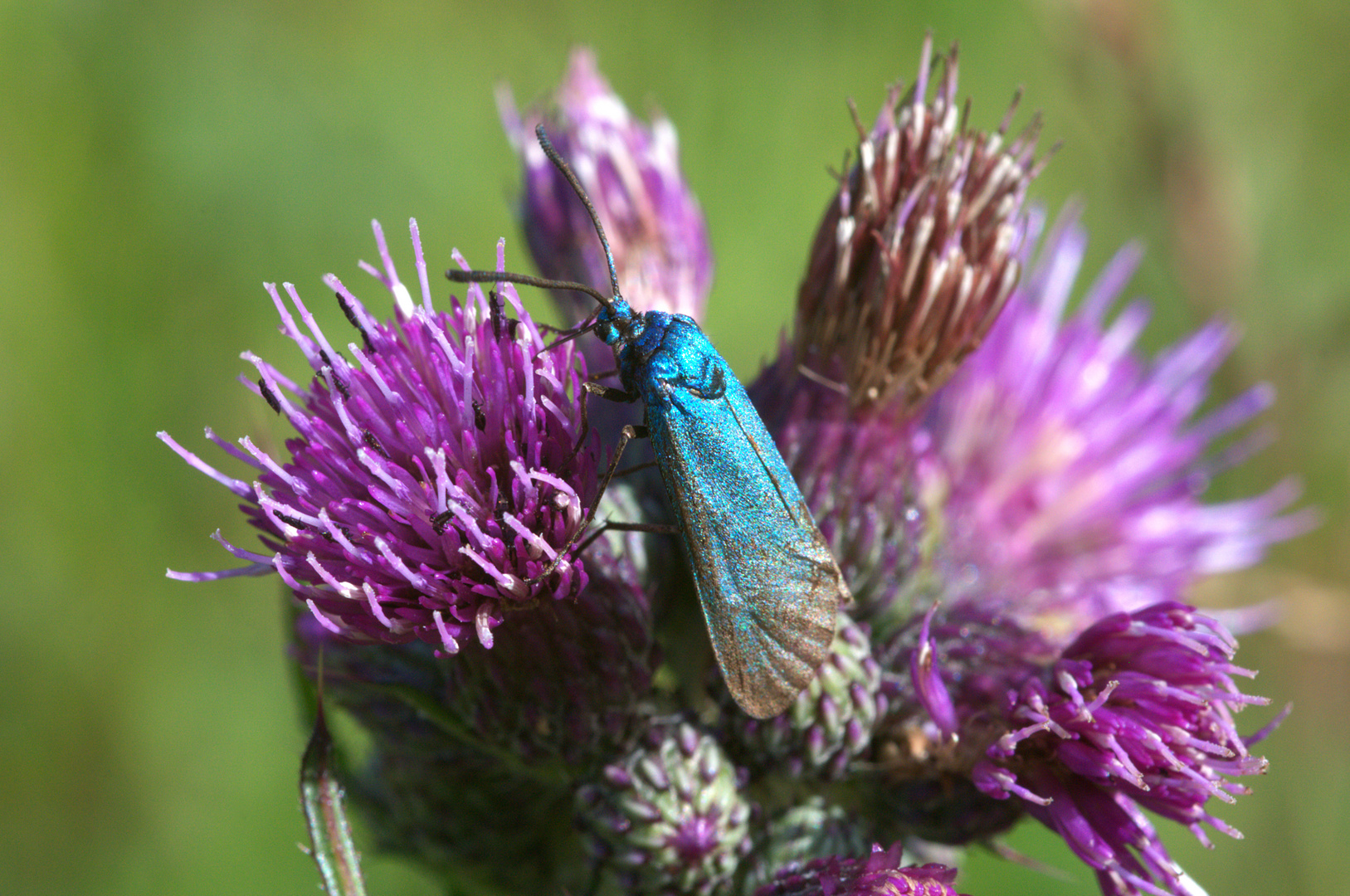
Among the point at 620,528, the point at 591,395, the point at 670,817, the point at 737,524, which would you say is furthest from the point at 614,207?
the point at 670,817

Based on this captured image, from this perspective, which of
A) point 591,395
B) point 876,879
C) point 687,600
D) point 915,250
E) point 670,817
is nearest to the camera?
point 876,879

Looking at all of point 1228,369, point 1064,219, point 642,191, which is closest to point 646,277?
point 642,191

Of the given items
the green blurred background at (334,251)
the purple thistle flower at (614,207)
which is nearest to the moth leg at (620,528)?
the purple thistle flower at (614,207)

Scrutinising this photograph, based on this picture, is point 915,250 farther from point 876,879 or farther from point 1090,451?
point 1090,451

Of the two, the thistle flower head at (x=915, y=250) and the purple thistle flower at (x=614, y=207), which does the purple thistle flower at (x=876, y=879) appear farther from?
the purple thistle flower at (x=614, y=207)

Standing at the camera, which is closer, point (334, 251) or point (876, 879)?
point (876, 879)

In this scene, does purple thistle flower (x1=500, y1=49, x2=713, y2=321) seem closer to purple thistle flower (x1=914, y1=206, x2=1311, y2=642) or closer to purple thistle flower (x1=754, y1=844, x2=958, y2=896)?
purple thistle flower (x1=914, y1=206, x2=1311, y2=642)

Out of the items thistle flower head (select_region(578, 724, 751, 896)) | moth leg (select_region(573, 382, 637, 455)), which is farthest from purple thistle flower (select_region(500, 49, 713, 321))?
thistle flower head (select_region(578, 724, 751, 896))
